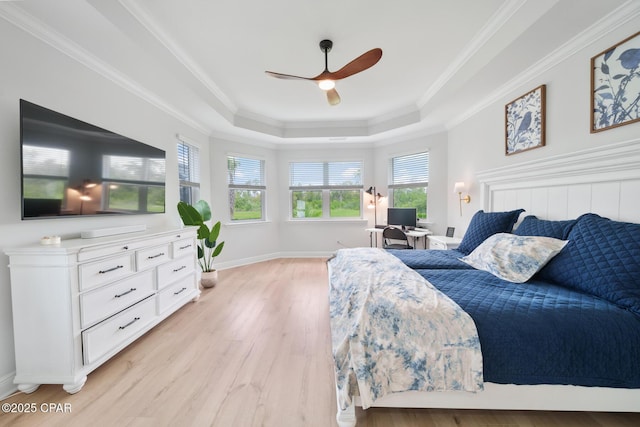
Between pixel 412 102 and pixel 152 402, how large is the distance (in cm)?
455

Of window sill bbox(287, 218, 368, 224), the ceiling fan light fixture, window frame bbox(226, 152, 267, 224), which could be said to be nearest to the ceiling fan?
the ceiling fan light fixture

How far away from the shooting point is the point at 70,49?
202 centimetres

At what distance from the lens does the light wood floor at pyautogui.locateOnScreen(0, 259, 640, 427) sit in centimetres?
138

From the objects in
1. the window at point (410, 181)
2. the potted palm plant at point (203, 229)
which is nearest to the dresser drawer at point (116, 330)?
the potted palm plant at point (203, 229)

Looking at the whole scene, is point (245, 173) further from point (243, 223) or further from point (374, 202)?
point (374, 202)

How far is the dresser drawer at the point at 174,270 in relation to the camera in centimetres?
245

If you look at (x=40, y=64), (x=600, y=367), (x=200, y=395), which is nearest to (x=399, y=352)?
(x=600, y=367)

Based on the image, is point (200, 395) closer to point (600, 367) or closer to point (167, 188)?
point (600, 367)

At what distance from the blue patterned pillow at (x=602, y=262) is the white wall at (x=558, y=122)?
0.67 metres

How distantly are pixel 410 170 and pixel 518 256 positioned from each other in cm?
332

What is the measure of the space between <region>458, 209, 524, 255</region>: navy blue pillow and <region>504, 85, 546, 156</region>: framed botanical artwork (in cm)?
72

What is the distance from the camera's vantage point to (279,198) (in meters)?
5.53

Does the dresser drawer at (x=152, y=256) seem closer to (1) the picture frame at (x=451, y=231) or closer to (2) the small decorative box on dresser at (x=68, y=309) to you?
(2) the small decorative box on dresser at (x=68, y=309)

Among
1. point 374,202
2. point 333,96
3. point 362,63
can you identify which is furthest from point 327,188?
point 362,63
